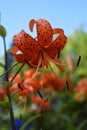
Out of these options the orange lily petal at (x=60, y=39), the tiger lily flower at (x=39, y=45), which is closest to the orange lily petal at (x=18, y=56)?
the tiger lily flower at (x=39, y=45)

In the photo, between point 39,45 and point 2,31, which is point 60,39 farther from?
point 2,31

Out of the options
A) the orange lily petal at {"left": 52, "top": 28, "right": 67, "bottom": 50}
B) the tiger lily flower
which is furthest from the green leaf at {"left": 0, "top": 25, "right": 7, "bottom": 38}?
the orange lily petal at {"left": 52, "top": 28, "right": 67, "bottom": 50}

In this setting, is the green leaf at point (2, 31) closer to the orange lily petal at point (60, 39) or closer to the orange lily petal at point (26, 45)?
the orange lily petal at point (26, 45)

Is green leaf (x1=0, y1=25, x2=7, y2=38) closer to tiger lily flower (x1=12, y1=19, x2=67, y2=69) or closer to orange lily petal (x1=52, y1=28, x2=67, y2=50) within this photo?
tiger lily flower (x1=12, y1=19, x2=67, y2=69)

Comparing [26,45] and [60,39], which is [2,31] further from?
[60,39]

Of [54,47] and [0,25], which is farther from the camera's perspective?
[54,47]

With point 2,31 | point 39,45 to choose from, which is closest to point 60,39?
point 39,45

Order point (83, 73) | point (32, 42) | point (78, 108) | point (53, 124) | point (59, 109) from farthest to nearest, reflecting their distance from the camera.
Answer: point (83, 73) < point (78, 108) < point (59, 109) < point (53, 124) < point (32, 42)

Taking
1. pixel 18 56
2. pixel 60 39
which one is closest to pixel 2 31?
pixel 18 56

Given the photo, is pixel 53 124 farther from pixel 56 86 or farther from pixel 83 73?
pixel 83 73

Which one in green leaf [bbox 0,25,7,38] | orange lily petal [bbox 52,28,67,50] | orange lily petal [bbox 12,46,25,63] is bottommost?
orange lily petal [bbox 12,46,25,63]

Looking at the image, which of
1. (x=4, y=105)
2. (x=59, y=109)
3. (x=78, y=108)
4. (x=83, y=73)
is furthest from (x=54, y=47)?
(x=83, y=73)
